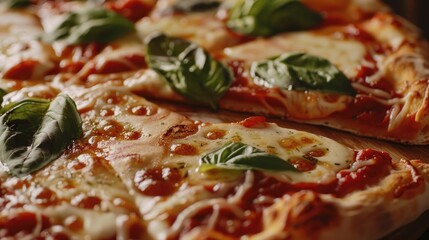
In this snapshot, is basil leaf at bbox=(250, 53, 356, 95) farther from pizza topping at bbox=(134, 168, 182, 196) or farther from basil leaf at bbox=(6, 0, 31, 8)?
basil leaf at bbox=(6, 0, 31, 8)

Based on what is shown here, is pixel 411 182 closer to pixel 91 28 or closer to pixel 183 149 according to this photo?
pixel 183 149

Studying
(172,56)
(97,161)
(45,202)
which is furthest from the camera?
(172,56)

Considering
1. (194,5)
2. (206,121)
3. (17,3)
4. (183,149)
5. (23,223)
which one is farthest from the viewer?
(17,3)

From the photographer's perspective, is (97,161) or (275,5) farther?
(275,5)

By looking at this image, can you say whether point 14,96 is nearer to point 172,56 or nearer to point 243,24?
point 172,56

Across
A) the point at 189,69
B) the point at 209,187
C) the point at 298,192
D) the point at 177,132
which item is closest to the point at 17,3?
the point at 189,69

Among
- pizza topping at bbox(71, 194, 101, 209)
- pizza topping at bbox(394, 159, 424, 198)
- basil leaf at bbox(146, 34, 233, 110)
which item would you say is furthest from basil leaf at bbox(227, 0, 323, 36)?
pizza topping at bbox(71, 194, 101, 209)

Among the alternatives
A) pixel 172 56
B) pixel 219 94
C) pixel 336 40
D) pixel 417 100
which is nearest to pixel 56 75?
pixel 172 56
